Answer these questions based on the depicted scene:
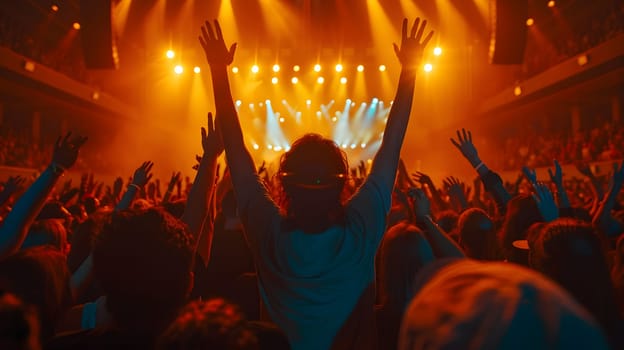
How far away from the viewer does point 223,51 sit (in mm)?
1968

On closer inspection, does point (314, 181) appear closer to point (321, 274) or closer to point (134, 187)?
point (321, 274)

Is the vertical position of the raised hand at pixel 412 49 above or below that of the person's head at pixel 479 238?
above

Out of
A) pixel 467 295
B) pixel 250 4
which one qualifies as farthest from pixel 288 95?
pixel 467 295

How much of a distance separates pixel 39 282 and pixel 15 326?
1.74ft

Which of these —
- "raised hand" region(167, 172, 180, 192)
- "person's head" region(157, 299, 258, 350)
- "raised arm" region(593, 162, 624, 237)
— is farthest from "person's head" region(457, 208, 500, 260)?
"raised hand" region(167, 172, 180, 192)

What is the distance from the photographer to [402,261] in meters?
1.44

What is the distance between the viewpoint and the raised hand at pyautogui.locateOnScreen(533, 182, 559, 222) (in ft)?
8.46

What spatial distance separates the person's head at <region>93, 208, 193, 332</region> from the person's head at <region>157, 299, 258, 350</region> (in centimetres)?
39

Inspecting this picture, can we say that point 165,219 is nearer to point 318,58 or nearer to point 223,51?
point 223,51

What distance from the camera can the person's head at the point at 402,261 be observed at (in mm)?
1393

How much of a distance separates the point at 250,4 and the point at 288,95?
7290mm

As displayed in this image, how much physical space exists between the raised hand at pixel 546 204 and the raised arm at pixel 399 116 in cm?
126

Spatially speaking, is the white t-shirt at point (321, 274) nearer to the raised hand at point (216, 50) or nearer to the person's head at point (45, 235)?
the raised hand at point (216, 50)

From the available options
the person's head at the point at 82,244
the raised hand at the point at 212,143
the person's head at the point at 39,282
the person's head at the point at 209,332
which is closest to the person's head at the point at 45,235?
the person's head at the point at 82,244
